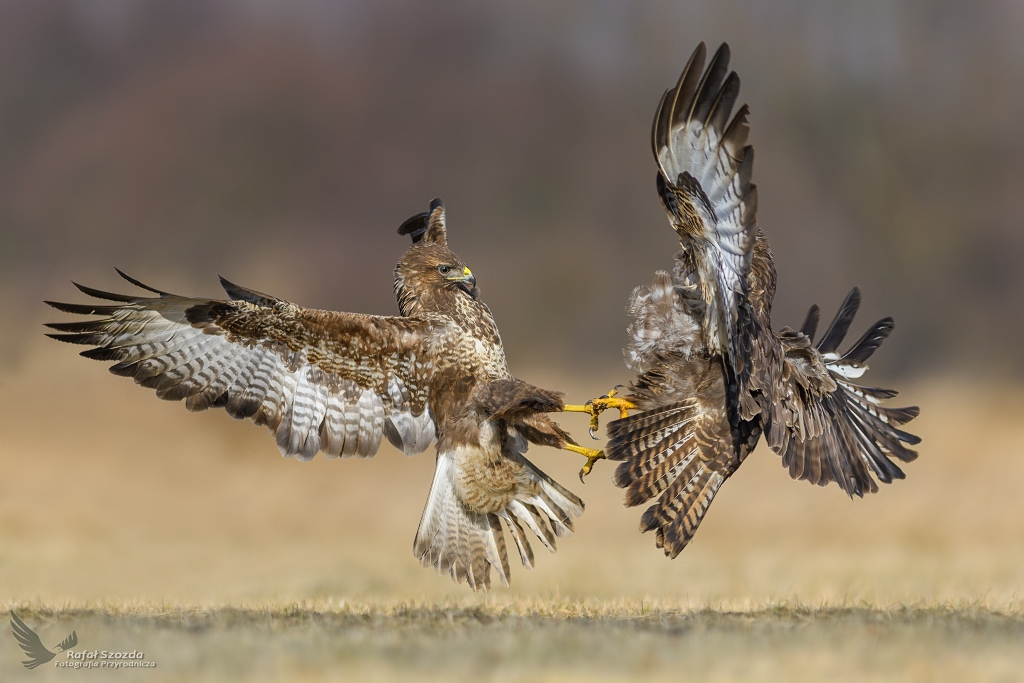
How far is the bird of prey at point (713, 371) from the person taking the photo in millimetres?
4516

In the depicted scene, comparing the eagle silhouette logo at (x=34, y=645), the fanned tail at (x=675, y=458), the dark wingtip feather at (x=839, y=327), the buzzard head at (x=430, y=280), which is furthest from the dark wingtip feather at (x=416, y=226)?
the eagle silhouette logo at (x=34, y=645)

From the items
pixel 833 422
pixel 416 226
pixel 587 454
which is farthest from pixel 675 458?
pixel 416 226

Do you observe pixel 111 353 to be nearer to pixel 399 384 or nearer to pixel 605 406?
pixel 399 384

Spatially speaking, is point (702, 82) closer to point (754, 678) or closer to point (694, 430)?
point (694, 430)

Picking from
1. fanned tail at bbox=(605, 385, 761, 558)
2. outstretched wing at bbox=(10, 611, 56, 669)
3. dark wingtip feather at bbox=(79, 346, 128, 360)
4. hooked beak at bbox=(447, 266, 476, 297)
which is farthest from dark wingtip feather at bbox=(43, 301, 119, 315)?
fanned tail at bbox=(605, 385, 761, 558)

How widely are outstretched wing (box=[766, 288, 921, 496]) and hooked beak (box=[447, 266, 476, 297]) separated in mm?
1858

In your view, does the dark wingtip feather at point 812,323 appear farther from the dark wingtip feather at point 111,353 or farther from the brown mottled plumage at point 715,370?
the dark wingtip feather at point 111,353

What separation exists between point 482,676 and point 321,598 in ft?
9.16

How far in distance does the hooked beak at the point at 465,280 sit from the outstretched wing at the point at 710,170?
1.69 meters

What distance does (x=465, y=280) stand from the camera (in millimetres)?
6074

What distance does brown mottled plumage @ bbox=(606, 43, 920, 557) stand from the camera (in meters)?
4.52

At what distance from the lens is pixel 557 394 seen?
5305 millimetres

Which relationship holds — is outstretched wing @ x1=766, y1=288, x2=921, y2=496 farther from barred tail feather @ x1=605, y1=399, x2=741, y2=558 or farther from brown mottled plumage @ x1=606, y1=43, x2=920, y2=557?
barred tail feather @ x1=605, y1=399, x2=741, y2=558

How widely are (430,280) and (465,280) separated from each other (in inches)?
8.4
